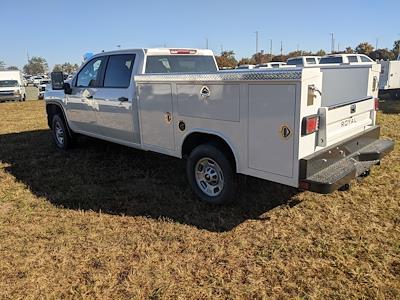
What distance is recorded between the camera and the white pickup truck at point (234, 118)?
3.47 metres

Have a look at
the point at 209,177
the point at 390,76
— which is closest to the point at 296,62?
the point at 390,76

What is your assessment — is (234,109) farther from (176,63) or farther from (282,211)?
(176,63)

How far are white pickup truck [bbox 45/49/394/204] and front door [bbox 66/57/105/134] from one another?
4 centimetres

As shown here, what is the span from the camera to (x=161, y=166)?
6.17m

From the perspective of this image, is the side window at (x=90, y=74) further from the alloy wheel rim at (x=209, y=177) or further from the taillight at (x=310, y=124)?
the taillight at (x=310, y=124)

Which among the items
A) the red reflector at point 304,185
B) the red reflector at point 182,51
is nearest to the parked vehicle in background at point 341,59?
the red reflector at point 182,51

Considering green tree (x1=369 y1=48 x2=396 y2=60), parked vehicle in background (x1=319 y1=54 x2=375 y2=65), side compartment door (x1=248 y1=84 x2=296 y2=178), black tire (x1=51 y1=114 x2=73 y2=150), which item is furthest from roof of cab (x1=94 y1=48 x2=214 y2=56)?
green tree (x1=369 y1=48 x2=396 y2=60)

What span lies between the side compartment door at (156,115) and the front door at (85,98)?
1421 mm

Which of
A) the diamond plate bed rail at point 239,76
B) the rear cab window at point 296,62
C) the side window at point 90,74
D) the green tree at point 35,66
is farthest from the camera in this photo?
the green tree at point 35,66

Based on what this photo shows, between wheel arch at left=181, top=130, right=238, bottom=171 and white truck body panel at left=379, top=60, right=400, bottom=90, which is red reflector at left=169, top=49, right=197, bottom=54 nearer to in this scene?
wheel arch at left=181, top=130, right=238, bottom=171

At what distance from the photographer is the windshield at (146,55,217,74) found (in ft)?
17.7

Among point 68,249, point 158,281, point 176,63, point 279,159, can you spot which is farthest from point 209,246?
point 176,63

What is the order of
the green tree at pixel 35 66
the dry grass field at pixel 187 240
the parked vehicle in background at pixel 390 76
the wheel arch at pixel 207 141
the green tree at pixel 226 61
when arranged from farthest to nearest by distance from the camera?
the green tree at pixel 35 66, the green tree at pixel 226 61, the parked vehicle in background at pixel 390 76, the wheel arch at pixel 207 141, the dry grass field at pixel 187 240

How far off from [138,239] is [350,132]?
2.64 m
